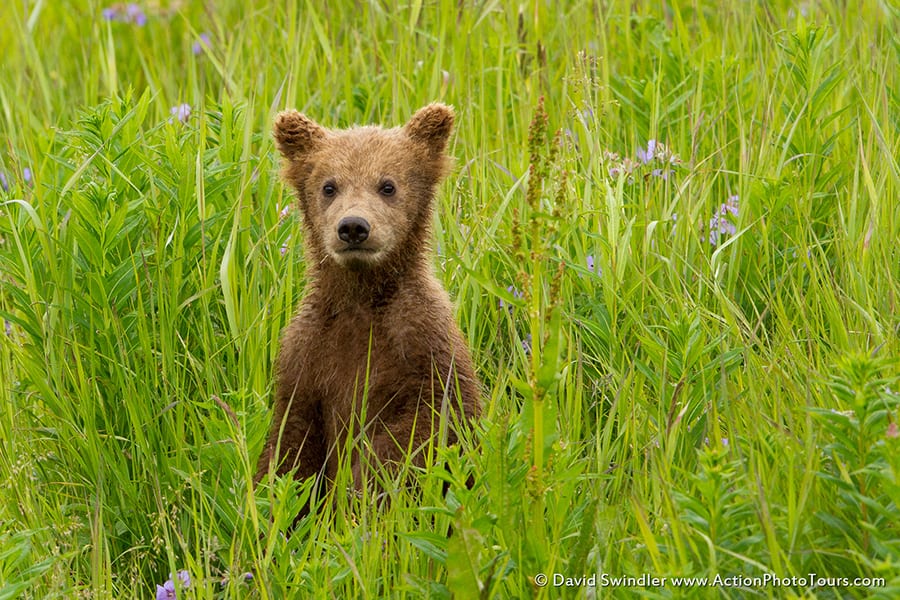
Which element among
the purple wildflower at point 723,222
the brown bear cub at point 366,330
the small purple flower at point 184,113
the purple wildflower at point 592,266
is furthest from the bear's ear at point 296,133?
the purple wildflower at point 723,222

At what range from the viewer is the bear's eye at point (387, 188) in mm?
4785

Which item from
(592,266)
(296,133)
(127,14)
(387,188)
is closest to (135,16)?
(127,14)

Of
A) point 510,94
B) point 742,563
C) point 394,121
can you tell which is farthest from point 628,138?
point 742,563

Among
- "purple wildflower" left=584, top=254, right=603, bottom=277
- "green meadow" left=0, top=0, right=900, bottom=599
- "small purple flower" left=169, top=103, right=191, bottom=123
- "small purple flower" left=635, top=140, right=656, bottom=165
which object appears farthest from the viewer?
"small purple flower" left=169, top=103, right=191, bottom=123

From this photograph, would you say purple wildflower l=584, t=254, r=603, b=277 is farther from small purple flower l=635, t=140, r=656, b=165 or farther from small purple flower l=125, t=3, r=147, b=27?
small purple flower l=125, t=3, r=147, b=27

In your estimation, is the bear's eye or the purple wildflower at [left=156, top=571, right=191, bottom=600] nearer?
the purple wildflower at [left=156, top=571, right=191, bottom=600]

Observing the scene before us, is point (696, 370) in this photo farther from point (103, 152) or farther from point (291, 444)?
point (103, 152)

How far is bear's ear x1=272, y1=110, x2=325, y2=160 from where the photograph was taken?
495 centimetres

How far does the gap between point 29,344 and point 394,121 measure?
2.01 meters

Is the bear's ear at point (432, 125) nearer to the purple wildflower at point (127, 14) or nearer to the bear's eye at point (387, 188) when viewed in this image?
the bear's eye at point (387, 188)

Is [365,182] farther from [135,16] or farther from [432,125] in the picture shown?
[135,16]

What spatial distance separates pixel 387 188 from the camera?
4.79 m

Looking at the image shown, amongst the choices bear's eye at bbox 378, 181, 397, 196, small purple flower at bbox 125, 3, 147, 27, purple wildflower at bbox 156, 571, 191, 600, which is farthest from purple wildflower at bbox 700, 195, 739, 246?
small purple flower at bbox 125, 3, 147, 27

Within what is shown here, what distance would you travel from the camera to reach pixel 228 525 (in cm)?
387
